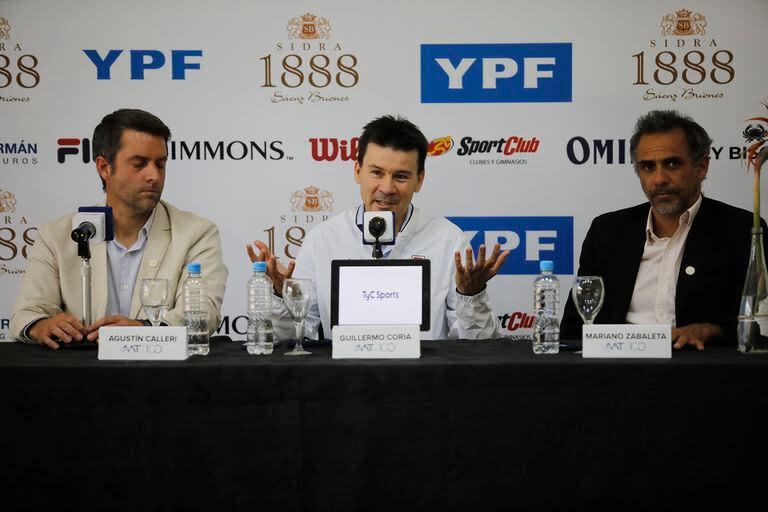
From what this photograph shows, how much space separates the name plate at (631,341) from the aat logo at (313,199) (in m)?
2.19

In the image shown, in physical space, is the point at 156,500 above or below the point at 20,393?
below

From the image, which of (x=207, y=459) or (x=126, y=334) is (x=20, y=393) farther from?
(x=207, y=459)

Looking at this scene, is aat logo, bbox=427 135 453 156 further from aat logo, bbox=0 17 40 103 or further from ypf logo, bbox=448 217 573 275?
aat logo, bbox=0 17 40 103

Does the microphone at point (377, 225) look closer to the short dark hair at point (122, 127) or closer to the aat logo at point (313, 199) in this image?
the short dark hair at point (122, 127)

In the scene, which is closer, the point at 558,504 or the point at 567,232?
the point at 558,504

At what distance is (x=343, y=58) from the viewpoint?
3805 millimetres

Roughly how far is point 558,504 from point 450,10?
8.94ft

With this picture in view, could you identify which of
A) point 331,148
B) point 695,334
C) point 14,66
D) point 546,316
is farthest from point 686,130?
point 14,66

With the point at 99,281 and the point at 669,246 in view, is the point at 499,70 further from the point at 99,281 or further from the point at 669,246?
the point at 99,281

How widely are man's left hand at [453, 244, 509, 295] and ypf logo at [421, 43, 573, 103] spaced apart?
1.60 meters

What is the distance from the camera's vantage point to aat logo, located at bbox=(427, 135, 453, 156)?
3.79m

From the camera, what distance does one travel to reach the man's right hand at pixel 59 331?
2.13m

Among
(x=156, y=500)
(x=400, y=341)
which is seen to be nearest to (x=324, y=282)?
(x=400, y=341)

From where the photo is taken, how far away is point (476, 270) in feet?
7.72
